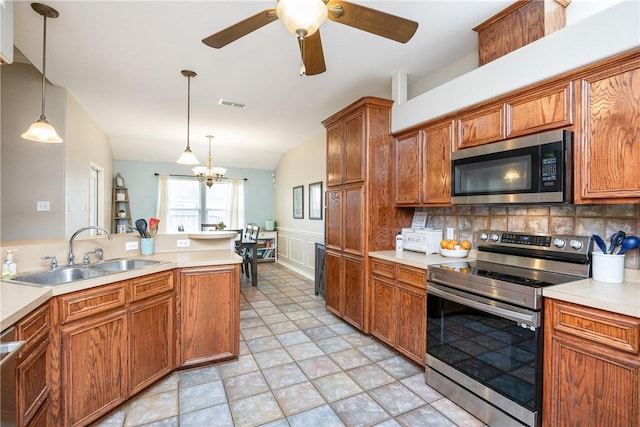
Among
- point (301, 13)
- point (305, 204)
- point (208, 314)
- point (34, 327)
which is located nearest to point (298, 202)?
point (305, 204)

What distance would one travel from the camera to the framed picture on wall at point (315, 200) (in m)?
5.45

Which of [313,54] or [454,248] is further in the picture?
[454,248]

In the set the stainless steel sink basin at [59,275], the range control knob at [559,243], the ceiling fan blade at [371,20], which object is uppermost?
the ceiling fan blade at [371,20]

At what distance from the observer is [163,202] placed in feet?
23.3

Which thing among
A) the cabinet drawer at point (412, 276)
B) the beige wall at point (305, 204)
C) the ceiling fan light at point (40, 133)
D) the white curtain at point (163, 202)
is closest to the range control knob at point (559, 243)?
the cabinet drawer at point (412, 276)

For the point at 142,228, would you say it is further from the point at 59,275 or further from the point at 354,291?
the point at 354,291

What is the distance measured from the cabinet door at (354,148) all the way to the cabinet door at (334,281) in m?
0.93

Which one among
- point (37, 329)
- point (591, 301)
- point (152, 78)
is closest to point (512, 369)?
point (591, 301)

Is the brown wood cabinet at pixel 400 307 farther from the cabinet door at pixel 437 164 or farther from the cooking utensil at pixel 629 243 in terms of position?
the cooking utensil at pixel 629 243

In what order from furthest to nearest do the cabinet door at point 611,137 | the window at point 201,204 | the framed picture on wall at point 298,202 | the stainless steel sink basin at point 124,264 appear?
the window at point 201,204 < the framed picture on wall at point 298,202 < the stainless steel sink basin at point 124,264 < the cabinet door at point 611,137

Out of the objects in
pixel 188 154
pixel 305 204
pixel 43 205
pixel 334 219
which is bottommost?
pixel 334 219

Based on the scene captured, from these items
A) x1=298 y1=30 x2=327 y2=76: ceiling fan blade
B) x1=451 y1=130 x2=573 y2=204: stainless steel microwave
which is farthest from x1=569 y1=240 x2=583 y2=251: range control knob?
x1=298 y1=30 x2=327 y2=76: ceiling fan blade

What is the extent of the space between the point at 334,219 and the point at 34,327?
8.87 feet

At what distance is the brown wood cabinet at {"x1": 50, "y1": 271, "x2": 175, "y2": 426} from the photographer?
169 cm
